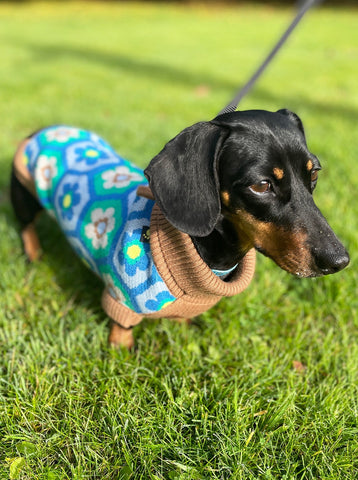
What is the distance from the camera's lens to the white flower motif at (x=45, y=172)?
7.76 ft

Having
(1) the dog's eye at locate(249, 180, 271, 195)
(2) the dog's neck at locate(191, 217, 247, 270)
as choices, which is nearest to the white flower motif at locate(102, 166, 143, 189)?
(2) the dog's neck at locate(191, 217, 247, 270)

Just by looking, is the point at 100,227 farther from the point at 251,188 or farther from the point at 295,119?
the point at 295,119

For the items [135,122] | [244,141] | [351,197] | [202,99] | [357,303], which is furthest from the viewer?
[202,99]

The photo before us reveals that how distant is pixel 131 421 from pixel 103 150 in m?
1.58

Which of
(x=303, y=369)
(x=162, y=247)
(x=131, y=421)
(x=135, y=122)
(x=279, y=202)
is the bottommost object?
(x=135, y=122)

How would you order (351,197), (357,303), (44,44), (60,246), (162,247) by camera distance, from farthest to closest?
(44,44), (351,197), (60,246), (357,303), (162,247)

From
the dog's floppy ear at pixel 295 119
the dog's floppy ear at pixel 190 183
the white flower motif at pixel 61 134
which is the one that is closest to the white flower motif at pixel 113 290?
the dog's floppy ear at pixel 190 183

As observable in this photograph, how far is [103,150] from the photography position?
2.56 m

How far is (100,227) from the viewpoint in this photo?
2008 millimetres

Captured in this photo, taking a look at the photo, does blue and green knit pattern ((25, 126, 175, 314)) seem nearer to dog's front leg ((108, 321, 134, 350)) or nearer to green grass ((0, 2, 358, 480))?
dog's front leg ((108, 321, 134, 350))

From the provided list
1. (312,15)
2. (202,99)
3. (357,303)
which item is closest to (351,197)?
(357,303)

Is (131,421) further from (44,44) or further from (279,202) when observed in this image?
(44,44)

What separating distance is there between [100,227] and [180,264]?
0.55 metres

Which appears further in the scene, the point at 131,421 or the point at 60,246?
the point at 60,246
